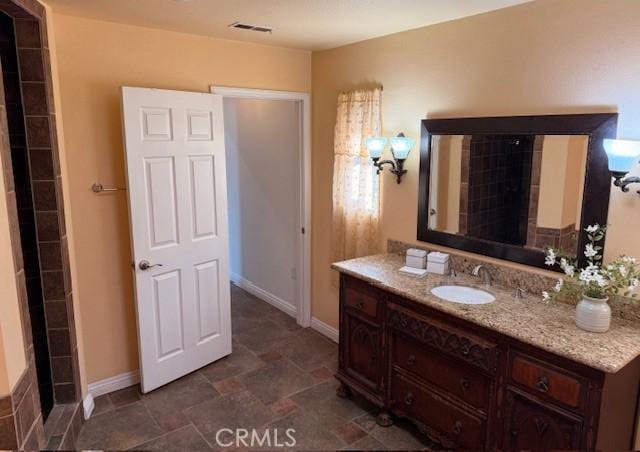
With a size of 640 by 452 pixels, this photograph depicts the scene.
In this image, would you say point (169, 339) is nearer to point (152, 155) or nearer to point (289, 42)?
point (152, 155)

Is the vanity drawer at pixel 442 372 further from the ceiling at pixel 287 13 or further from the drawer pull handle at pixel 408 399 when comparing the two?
the ceiling at pixel 287 13

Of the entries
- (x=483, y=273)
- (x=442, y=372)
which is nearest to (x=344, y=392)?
(x=442, y=372)

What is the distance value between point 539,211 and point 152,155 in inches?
91.1

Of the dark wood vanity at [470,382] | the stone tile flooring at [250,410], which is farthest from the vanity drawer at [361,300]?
the stone tile flooring at [250,410]

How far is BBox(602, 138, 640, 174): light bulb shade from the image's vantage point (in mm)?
1885

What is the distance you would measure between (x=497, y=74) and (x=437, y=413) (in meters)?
1.87

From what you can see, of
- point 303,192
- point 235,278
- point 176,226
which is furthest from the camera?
point 235,278

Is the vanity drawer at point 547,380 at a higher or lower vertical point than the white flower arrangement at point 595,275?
lower

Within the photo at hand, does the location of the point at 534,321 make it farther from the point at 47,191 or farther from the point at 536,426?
the point at 47,191

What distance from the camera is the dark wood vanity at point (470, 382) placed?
6.02ft

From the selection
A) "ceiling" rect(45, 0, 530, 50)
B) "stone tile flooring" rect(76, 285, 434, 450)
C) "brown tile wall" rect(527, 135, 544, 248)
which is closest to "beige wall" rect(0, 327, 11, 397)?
"stone tile flooring" rect(76, 285, 434, 450)

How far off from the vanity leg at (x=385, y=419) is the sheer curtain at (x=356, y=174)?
112cm

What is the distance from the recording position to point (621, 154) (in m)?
1.91

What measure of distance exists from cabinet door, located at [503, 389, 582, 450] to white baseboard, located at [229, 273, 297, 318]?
2506 millimetres
